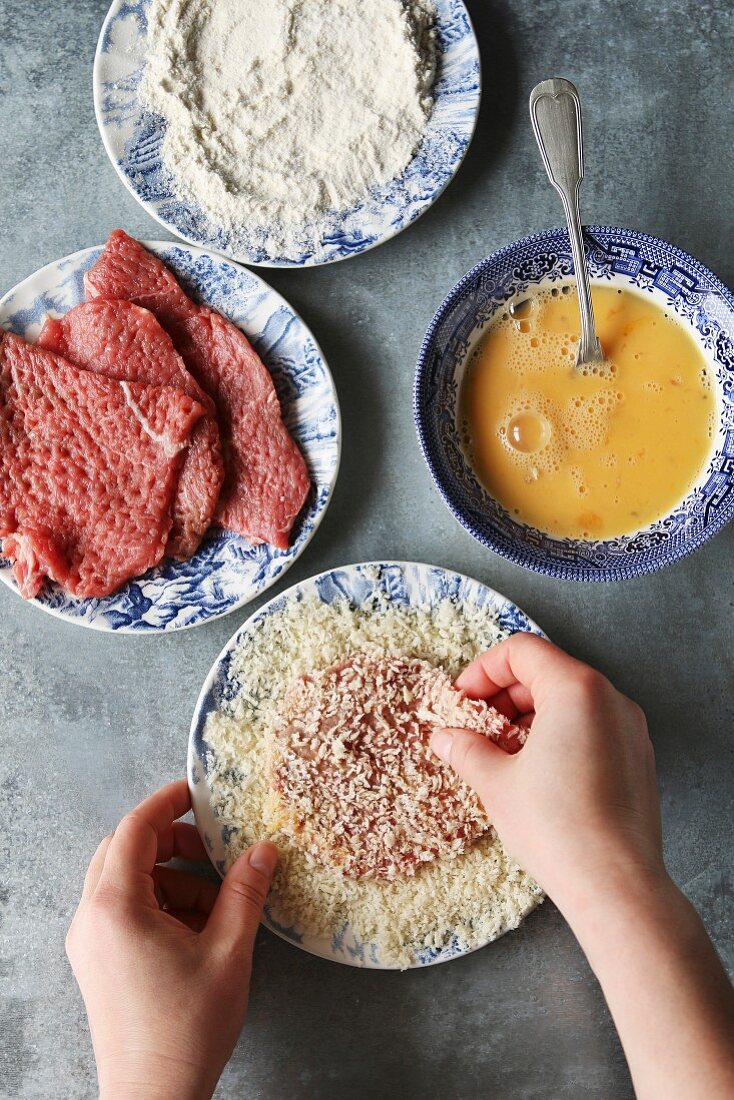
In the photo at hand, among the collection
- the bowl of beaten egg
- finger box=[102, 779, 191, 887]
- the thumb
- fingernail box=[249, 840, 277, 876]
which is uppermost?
the bowl of beaten egg

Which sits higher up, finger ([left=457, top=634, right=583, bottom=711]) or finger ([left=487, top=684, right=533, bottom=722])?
finger ([left=457, top=634, right=583, bottom=711])

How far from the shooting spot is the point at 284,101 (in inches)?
56.2

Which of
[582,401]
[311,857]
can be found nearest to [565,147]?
[582,401]

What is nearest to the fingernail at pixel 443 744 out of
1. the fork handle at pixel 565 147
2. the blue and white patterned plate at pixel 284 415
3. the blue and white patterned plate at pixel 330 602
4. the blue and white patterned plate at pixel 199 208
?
the blue and white patterned plate at pixel 330 602

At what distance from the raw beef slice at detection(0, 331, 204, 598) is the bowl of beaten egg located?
1.44 ft

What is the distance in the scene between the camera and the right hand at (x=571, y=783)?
104cm

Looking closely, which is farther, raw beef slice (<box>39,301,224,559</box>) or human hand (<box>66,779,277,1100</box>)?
raw beef slice (<box>39,301,224,559</box>)

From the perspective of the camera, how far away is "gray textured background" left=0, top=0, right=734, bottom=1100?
142 cm

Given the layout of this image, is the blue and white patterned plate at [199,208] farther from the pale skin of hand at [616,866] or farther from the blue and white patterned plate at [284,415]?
the pale skin of hand at [616,866]

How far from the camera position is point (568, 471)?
138 cm

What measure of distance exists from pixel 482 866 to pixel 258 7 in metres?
1.43

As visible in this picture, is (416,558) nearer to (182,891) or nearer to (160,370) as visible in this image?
(160,370)

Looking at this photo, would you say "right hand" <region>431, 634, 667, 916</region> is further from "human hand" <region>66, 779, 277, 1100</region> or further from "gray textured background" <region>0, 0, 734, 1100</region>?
"human hand" <region>66, 779, 277, 1100</region>

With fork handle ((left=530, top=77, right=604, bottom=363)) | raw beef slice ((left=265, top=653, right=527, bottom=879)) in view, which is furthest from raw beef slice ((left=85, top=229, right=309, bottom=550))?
fork handle ((left=530, top=77, right=604, bottom=363))
